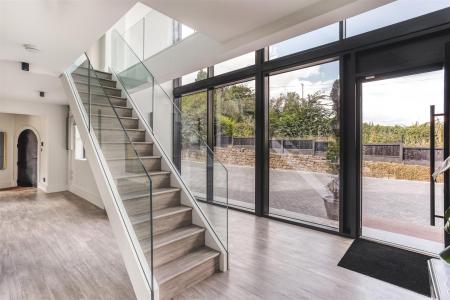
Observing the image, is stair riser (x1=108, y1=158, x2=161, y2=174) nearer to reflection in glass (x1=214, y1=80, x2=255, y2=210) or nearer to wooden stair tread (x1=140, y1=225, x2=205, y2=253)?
wooden stair tread (x1=140, y1=225, x2=205, y2=253)

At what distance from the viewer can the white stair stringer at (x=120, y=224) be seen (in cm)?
214

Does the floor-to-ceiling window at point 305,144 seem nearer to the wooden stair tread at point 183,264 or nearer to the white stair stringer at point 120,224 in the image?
the wooden stair tread at point 183,264

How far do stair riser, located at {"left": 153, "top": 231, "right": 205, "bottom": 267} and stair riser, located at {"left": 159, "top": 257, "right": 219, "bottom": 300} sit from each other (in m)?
0.26

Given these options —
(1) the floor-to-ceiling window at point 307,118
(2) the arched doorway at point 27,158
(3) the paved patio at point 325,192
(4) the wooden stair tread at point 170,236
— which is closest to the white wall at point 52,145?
(2) the arched doorway at point 27,158

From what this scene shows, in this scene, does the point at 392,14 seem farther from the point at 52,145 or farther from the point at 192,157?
the point at 52,145

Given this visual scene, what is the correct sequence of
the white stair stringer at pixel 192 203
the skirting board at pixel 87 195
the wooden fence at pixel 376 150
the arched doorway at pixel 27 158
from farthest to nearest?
the arched doorway at pixel 27 158 < the skirting board at pixel 87 195 < the wooden fence at pixel 376 150 < the white stair stringer at pixel 192 203

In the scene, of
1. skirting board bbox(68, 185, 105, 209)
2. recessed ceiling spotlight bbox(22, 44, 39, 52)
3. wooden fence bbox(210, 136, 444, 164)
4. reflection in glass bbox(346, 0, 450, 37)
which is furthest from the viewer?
skirting board bbox(68, 185, 105, 209)

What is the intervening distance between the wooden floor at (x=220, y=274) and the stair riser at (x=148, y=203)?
76cm

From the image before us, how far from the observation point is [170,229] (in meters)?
2.86

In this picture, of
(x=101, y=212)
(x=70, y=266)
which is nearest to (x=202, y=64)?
(x=70, y=266)

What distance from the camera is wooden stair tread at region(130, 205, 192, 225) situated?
93.4 inches

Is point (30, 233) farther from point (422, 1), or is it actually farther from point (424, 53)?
point (422, 1)

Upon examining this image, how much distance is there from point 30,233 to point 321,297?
439 centimetres

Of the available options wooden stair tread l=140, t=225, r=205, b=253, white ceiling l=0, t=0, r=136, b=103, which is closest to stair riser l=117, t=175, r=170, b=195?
wooden stair tread l=140, t=225, r=205, b=253
